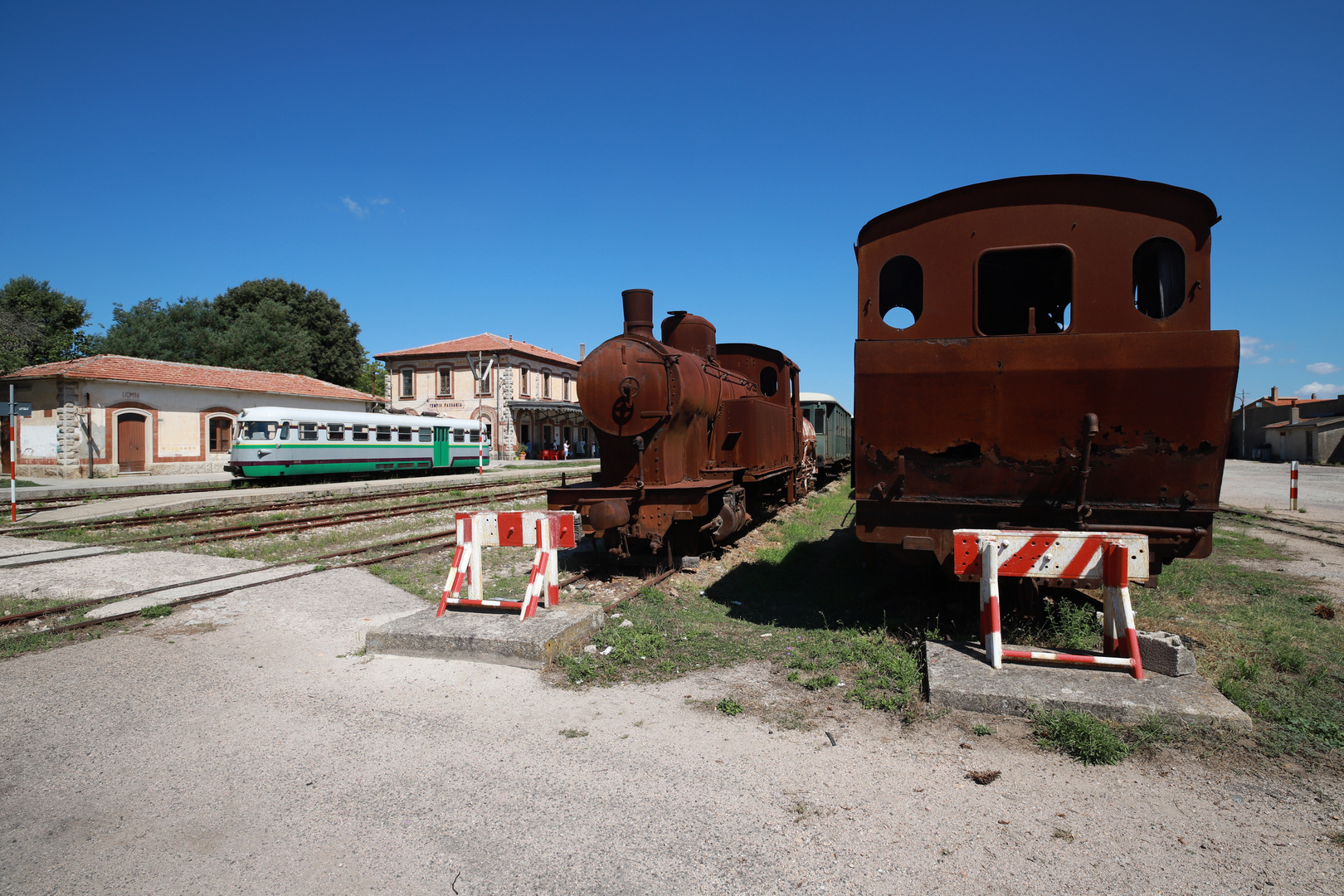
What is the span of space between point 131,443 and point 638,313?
87.9ft

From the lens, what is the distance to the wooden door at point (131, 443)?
25.8 metres

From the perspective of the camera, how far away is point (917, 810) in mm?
3105

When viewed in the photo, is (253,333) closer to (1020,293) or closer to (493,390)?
(493,390)

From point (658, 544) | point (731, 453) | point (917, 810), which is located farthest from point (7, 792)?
point (731, 453)

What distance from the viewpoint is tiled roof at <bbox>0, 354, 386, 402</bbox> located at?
25.2 metres

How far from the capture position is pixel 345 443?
81.0 feet

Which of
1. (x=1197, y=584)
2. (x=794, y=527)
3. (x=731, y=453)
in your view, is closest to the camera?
(x=1197, y=584)

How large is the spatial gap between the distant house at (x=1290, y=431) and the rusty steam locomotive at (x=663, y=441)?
127 ft

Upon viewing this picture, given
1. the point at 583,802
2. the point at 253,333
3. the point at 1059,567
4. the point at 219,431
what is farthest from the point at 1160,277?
the point at 253,333

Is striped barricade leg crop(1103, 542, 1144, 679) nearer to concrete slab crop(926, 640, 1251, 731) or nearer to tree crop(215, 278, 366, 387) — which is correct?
concrete slab crop(926, 640, 1251, 731)

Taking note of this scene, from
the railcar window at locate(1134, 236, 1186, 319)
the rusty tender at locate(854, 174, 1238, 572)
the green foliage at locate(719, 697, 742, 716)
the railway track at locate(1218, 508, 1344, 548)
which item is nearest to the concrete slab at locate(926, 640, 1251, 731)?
the rusty tender at locate(854, 174, 1238, 572)

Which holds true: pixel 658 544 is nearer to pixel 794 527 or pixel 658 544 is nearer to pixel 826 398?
pixel 794 527

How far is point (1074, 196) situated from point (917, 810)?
13.9ft

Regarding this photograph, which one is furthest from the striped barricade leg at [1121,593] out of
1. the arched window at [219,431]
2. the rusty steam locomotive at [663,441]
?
the arched window at [219,431]
